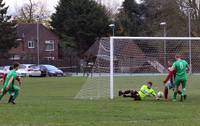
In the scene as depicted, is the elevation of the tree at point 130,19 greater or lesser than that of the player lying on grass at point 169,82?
greater

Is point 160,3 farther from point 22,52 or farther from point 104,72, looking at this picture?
point 104,72

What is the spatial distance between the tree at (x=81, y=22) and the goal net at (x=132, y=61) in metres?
54.8

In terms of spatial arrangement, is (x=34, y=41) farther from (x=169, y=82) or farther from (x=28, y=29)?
(x=169, y=82)

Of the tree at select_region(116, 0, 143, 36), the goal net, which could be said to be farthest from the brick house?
the goal net

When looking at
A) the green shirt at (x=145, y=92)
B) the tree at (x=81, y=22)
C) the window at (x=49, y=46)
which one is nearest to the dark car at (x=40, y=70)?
the tree at (x=81, y=22)

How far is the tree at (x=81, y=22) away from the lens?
87625mm

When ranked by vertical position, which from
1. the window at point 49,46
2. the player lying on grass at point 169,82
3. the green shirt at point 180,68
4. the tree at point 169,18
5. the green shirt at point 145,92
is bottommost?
the green shirt at point 145,92

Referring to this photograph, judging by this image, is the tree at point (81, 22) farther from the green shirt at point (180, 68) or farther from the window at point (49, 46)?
the green shirt at point (180, 68)

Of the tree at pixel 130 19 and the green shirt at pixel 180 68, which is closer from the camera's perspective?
the green shirt at pixel 180 68

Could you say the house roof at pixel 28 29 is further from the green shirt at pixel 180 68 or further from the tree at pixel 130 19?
the green shirt at pixel 180 68

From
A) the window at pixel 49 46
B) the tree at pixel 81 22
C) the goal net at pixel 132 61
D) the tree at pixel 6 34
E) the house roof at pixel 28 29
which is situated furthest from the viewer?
the house roof at pixel 28 29

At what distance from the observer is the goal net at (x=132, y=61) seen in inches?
968

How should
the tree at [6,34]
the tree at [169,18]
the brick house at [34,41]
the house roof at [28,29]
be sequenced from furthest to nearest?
the house roof at [28,29], the brick house at [34,41], the tree at [6,34], the tree at [169,18]

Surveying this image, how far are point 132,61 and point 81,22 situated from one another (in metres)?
59.5
